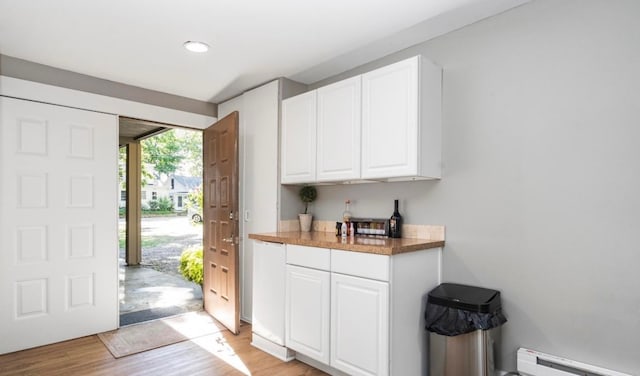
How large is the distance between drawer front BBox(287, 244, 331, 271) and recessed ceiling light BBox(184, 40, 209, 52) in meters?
1.66

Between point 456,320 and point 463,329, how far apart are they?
63mm

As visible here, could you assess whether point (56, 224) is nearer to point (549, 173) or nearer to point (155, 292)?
point (155, 292)

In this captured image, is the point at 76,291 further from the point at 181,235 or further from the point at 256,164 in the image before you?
the point at 181,235

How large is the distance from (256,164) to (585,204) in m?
2.74

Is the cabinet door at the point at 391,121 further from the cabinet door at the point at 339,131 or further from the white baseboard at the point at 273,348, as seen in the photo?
the white baseboard at the point at 273,348

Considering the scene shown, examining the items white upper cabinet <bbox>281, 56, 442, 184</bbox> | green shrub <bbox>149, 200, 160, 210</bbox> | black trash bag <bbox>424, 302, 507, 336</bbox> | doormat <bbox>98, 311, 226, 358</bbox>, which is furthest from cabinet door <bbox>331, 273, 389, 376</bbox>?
green shrub <bbox>149, 200, 160, 210</bbox>

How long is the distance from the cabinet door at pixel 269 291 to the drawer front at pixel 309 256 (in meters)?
0.12

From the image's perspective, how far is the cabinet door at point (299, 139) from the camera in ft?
10.2

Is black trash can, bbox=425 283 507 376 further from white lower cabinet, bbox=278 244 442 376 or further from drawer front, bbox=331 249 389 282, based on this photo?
drawer front, bbox=331 249 389 282

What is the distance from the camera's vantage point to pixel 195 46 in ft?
9.26

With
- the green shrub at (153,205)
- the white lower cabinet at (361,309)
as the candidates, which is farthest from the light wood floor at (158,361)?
the green shrub at (153,205)

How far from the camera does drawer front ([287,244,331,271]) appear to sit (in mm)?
2557

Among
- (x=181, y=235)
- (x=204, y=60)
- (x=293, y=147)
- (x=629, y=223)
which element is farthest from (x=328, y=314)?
(x=181, y=235)

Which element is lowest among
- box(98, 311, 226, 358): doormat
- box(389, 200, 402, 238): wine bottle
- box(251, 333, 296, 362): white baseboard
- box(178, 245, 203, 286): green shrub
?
box(98, 311, 226, 358): doormat
